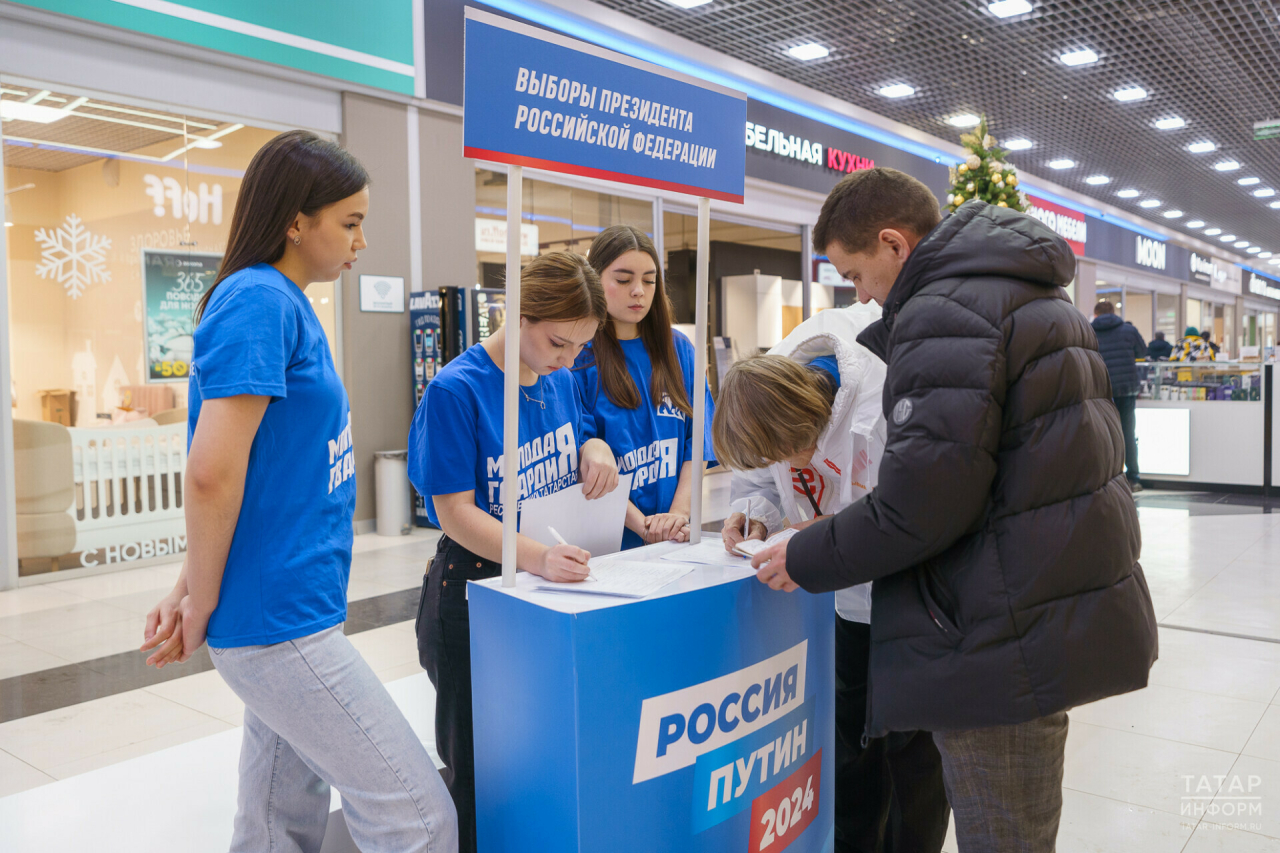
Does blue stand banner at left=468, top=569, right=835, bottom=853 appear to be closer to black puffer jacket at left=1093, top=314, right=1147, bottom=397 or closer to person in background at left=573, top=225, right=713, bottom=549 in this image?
person in background at left=573, top=225, right=713, bottom=549

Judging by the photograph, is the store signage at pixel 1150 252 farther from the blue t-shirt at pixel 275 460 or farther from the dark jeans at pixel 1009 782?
the blue t-shirt at pixel 275 460

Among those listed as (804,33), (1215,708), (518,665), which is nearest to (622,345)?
(518,665)

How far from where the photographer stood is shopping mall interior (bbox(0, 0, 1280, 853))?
158 centimetres

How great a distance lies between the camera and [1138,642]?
3.92 ft

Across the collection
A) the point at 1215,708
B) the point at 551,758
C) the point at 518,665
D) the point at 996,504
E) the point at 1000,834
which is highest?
the point at 996,504

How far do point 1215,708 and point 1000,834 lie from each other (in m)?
2.31

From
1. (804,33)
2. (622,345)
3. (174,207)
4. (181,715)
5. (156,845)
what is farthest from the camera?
(804,33)

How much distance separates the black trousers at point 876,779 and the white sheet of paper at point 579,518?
569mm

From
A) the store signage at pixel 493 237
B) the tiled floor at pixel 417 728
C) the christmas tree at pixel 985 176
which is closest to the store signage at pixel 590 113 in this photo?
the tiled floor at pixel 417 728

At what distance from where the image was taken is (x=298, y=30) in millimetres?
5430

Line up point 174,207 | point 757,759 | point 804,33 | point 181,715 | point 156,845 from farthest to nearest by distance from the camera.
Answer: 1. point 804,33
2. point 174,207
3. point 181,715
4. point 156,845
5. point 757,759

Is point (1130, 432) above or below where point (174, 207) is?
below

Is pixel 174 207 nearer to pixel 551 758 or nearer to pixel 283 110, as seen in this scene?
pixel 283 110

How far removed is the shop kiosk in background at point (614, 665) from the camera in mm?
1180
